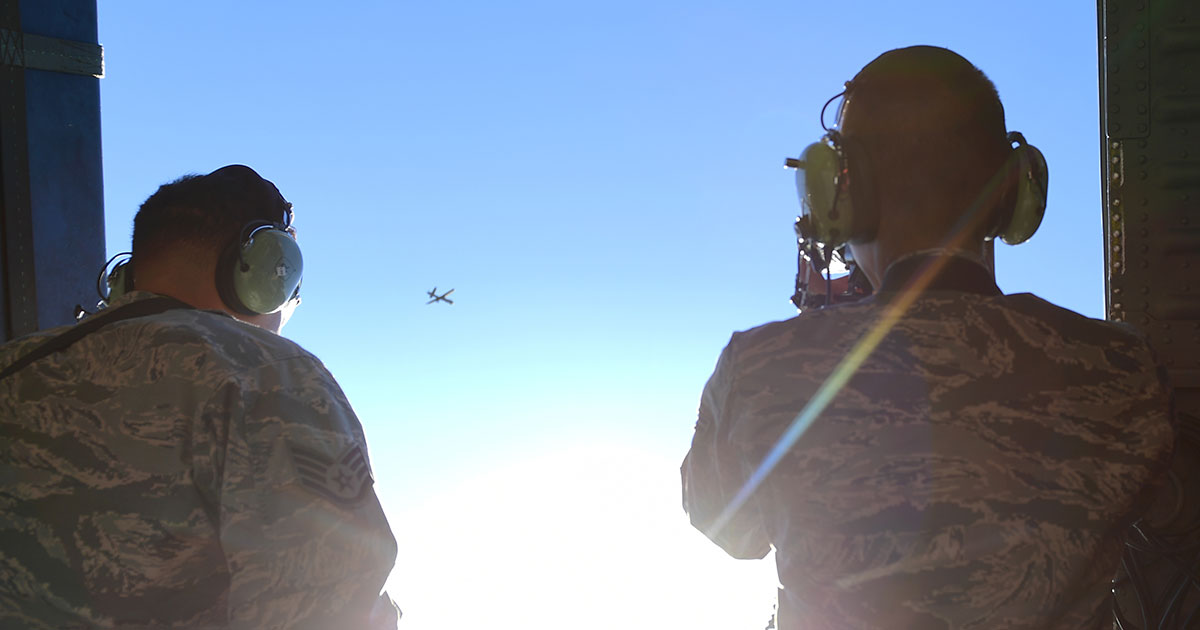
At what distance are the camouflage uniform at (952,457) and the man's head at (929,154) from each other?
18 cm

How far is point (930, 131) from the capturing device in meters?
2.24

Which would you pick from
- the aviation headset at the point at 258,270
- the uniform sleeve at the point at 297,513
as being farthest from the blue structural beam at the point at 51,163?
the uniform sleeve at the point at 297,513

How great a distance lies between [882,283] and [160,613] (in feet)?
6.17

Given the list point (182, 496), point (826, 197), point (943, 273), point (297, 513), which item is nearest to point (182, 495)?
point (182, 496)

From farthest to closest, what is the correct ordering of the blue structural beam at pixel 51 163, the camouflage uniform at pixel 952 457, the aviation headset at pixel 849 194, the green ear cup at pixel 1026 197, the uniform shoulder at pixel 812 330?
the blue structural beam at pixel 51 163, the green ear cup at pixel 1026 197, the aviation headset at pixel 849 194, the uniform shoulder at pixel 812 330, the camouflage uniform at pixel 952 457

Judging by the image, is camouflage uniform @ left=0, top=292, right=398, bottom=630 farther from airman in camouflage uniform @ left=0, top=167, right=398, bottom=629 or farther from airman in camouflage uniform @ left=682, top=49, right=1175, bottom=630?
airman in camouflage uniform @ left=682, top=49, right=1175, bottom=630

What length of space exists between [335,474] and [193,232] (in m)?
0.90

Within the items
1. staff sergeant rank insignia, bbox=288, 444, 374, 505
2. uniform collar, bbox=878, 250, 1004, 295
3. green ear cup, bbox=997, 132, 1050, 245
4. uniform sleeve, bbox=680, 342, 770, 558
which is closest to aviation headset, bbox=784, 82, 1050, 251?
green ear cup, bbox=997, 132, 1050, 245

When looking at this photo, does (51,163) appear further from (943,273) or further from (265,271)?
(943,273)

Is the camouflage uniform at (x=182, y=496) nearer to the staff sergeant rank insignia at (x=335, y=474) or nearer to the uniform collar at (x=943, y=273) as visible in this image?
the staff sergeant rank insignia at (x=335, y=474)

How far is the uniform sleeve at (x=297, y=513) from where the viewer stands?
2229 millimetres

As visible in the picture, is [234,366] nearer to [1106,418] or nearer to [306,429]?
[306,429]

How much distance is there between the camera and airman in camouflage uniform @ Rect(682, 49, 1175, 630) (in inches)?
75.0

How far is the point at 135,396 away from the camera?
7.59ft
